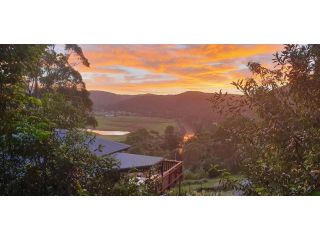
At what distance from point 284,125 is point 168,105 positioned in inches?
60.8

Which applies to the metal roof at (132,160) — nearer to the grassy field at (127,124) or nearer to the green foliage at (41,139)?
the green foliage at (41,139)

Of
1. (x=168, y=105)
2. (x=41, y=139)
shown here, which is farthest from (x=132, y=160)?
(x=41, y=139)

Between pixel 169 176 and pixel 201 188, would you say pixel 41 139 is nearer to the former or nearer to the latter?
pixel 169 176

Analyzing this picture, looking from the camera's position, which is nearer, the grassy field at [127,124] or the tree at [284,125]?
the tree at [284,125]

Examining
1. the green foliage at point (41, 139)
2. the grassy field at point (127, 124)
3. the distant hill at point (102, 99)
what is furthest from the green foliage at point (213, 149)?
the distant hill at point (102, 99)

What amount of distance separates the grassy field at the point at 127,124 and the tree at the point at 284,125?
83cm

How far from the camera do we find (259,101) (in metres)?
6.79

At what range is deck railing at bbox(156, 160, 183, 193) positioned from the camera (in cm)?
680

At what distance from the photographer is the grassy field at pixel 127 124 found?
6.79 metres

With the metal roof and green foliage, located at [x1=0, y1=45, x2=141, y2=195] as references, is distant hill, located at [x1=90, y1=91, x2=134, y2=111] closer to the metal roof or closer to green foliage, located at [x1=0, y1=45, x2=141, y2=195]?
green foliage, located at [x1=0, y1=45, x2=141, y2=195]
